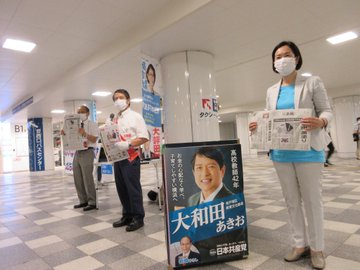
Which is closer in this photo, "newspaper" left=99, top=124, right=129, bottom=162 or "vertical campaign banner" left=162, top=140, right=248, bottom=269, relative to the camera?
"vertical campaign banner" left=162, top=140, right=248, bottom=269

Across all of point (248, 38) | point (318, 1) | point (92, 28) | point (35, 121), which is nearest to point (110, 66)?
point (92, 28)

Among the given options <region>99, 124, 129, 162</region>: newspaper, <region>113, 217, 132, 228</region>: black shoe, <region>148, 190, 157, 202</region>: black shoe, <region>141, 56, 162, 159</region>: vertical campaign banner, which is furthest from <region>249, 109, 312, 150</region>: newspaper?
<region>148, 190, 157, 202</region>: black shoe

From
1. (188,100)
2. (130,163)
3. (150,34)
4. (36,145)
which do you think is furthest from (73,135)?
(36,145)

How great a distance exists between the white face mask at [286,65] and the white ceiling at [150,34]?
2240 millimetres

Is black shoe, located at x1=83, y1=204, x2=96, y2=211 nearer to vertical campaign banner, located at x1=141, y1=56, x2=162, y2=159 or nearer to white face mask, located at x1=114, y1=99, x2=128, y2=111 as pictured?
vertical campaign banner, located at x1=141, y1=56, x2=162, y2=159

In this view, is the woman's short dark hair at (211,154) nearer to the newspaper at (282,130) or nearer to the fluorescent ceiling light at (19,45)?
the newspaper at (282,130)

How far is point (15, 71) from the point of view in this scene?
6.84m

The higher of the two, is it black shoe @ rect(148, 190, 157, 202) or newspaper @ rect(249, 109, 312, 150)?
newspaper @ rect(249, 109, 312, 150)

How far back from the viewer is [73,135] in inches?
157

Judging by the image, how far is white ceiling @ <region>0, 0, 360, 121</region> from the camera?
4.07 meters

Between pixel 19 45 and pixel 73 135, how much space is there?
2.72 metres

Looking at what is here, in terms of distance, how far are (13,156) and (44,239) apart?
719 inches

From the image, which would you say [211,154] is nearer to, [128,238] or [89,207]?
[128,238]

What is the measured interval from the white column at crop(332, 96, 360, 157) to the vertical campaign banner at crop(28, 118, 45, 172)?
47.6ft
